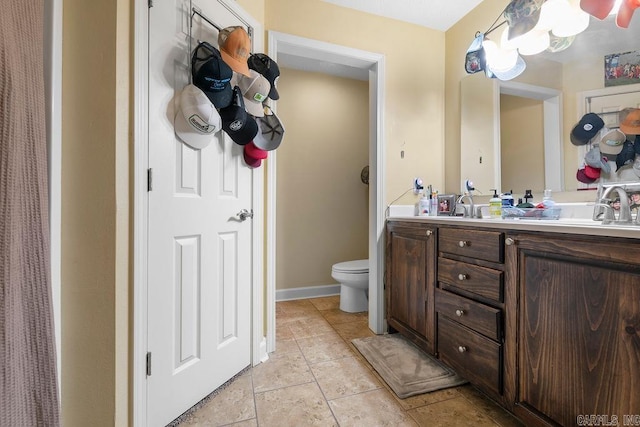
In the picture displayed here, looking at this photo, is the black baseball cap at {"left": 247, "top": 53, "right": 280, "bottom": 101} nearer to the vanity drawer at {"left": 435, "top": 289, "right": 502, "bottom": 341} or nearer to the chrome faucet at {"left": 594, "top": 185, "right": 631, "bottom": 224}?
the vanity drawer at {"left": 435, "top": 289, "right": 502, "bottom": 341}

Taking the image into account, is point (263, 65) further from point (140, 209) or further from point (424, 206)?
point (424, 206)

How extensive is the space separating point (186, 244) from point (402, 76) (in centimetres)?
195

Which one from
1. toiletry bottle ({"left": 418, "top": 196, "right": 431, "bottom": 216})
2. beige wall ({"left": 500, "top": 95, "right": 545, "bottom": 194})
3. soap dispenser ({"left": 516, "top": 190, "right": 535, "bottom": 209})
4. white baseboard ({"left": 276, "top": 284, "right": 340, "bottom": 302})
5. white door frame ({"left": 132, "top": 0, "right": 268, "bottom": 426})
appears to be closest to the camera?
white door frame ({"left": 132, "top": 0, "right": 268, "bottom": 426})

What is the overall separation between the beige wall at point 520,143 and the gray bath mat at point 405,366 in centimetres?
116

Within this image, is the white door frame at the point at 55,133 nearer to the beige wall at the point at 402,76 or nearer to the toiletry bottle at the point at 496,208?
the beige wall at the point at 402,76

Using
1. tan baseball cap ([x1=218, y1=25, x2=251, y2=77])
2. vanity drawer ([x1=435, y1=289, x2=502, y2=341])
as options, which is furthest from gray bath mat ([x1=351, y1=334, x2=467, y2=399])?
tan baseball cap ([x1=218, y1=25, x2=251, y2=77])

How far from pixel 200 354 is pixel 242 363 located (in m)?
0.33

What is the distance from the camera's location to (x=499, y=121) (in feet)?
5.86

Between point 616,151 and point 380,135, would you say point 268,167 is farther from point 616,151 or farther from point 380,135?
point 616,151

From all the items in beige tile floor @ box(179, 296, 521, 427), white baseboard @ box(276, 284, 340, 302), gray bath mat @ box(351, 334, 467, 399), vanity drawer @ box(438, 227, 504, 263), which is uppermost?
vanity drawer @ box(438, 227, 504, 263)

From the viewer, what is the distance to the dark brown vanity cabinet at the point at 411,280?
152 centimetres

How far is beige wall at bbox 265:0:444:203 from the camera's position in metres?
1.85

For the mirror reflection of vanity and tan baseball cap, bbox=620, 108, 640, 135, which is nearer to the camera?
tan baseball cap, bbox=620, 108, 640, 135

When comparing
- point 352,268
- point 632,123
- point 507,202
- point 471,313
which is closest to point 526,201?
point 507,202
